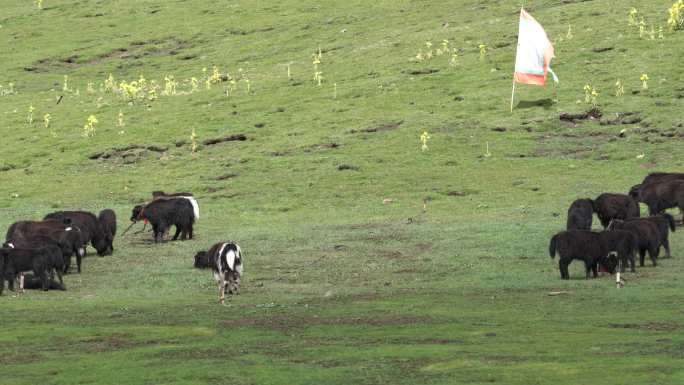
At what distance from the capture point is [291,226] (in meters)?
43.0

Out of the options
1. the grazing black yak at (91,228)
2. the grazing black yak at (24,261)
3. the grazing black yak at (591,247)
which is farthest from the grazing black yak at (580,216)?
the grazing black yak at (24,261)

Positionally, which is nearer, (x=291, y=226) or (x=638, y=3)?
(x=291, y=226)

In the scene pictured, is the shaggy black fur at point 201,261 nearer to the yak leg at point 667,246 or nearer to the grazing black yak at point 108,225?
the grazing black yak at point 108,225

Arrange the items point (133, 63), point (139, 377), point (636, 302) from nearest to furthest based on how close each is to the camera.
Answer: point (139, 377) → point (636, 302) → point (133, 63)

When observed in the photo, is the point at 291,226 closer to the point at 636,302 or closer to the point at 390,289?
the point at 390,289

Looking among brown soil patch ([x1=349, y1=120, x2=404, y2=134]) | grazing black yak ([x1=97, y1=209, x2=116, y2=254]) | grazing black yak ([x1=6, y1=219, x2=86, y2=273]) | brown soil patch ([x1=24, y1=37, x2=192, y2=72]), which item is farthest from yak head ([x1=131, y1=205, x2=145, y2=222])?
brown soil patch ([x1=24, y1=37, x2=192, y2=72])

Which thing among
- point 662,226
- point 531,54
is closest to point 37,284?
point 662,226

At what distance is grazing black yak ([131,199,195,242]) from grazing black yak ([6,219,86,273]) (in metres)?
5.55

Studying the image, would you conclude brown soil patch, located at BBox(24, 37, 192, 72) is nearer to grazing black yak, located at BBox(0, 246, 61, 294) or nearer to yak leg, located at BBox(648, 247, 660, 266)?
grazing black yak, located at BBox(0, 246, 61, 294)

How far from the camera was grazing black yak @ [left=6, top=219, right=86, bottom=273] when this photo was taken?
33656 millimetres

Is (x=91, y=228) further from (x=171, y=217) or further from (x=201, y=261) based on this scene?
(x=201, y=261)

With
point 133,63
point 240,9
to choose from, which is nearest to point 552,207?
point 133,63

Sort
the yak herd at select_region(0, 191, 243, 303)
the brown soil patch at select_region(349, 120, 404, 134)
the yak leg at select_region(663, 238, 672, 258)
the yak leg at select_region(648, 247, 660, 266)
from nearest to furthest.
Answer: the yak herd at select_region(0, 191, 243, 303) < the yak leg at select_region(648, 247, 660, 266) < the yak leg at select_region(663, 238, 672, 258) < the brown soil patch at select_region(349, 120, 404, 134)

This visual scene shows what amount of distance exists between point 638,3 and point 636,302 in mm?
54190
